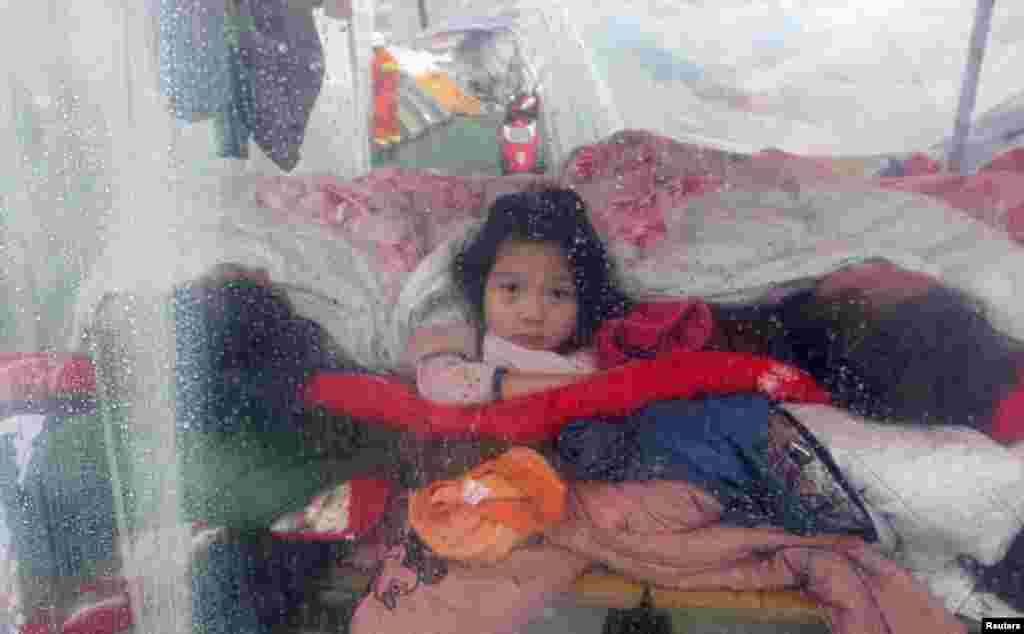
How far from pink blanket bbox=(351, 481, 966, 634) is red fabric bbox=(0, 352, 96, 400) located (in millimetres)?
301

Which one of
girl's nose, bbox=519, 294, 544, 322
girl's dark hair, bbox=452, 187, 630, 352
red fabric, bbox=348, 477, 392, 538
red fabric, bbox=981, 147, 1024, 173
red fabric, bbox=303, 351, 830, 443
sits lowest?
red fabric, bbox=348, 477, 392, 538

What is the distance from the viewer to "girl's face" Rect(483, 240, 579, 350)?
75 cm

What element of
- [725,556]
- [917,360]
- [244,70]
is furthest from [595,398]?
[244,70]

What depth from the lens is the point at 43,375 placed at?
69 centimetres

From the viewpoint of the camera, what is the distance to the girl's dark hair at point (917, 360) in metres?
0.69

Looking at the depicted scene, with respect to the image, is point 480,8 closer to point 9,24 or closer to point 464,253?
point 464,253

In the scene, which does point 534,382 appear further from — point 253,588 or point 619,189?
point 253,588

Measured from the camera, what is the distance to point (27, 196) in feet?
2.14

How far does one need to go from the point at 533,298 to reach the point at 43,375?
424mm

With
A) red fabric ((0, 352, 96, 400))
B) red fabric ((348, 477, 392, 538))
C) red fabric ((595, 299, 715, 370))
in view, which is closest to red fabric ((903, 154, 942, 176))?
red fabric ((595, 299, 715, 370))

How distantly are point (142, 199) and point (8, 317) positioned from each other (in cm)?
18

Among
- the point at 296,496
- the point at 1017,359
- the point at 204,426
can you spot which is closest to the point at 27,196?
the point at 204,426

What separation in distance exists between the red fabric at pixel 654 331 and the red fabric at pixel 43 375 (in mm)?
433

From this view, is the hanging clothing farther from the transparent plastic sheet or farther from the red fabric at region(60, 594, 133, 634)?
the red fabric at region(60, 594, 133, 634)
